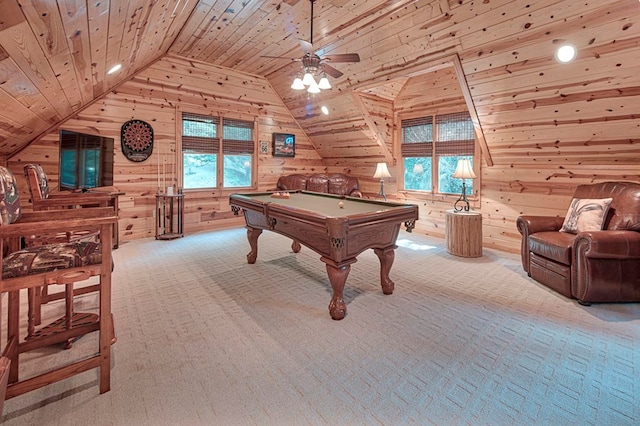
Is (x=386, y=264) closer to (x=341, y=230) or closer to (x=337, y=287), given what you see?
(x=337, y=287)

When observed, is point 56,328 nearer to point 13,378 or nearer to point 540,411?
point 13,378

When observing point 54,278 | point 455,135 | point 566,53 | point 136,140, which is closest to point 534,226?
point 566,53

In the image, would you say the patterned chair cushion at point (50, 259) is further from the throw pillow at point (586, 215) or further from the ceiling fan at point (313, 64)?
the throw pillow at point (586, 215)

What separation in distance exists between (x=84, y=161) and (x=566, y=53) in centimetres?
558

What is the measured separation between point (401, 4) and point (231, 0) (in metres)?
1.88

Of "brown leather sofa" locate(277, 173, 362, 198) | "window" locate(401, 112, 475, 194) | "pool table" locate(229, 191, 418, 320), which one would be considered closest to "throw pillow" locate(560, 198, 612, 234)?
"pool table" locate(229, 191, 418, 320)

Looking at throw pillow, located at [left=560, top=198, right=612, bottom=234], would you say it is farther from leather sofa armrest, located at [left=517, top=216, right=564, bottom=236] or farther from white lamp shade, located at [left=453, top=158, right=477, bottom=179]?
white lamp shade, located at [left=453, top=158, right=477, bottom=179]

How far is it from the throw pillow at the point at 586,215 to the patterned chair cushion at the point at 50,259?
4.15 metres

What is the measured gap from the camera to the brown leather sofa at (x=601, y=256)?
2.64m

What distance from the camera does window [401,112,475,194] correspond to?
5176 millimetres

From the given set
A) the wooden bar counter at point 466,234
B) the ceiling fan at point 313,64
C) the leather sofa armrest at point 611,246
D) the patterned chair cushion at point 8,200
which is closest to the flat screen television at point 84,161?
the patterned chair cushion at point 8,200

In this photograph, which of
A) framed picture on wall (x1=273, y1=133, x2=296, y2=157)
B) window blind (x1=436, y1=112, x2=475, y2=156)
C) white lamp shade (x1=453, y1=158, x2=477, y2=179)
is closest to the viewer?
white lamp shade (x1=453, y1=158, x2=477, y2=179)

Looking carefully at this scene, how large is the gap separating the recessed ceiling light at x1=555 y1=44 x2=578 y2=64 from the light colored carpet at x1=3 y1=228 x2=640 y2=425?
2.31 m

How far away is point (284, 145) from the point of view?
6867 mm
